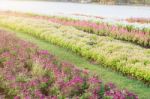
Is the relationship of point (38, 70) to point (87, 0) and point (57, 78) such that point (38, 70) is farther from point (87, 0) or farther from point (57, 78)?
point (87, 0)

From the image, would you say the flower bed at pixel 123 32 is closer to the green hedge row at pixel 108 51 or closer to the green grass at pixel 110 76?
the green hedge row at pixel 108 51

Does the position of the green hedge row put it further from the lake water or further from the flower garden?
the lake water

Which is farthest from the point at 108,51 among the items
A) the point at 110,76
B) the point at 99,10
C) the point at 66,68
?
the point at 99,10

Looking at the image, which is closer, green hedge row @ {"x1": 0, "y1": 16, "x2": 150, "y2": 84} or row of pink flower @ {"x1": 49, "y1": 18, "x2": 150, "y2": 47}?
green hedge row @ {"x1": 0, "y1": 16, "x2": 150, "y2": 84}

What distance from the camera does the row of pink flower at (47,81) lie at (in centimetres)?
582

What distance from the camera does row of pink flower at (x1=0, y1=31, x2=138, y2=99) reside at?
5.82m

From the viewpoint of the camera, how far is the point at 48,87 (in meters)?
6.27

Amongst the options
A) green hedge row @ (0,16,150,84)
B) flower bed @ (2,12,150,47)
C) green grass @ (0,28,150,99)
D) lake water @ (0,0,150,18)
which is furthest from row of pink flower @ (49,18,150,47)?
lake water @ (0,0,150,18)

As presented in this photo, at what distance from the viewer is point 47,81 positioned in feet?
21.4

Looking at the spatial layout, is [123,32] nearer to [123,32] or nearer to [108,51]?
[123,32]

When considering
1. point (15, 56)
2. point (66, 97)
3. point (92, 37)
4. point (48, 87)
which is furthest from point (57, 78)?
point (92, 37)

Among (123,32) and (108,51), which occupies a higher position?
(108,51)

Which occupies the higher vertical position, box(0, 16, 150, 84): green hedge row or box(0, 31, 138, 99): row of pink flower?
box(0, 31, 138, 99): row of pink flower

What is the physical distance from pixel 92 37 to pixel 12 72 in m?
6.13
